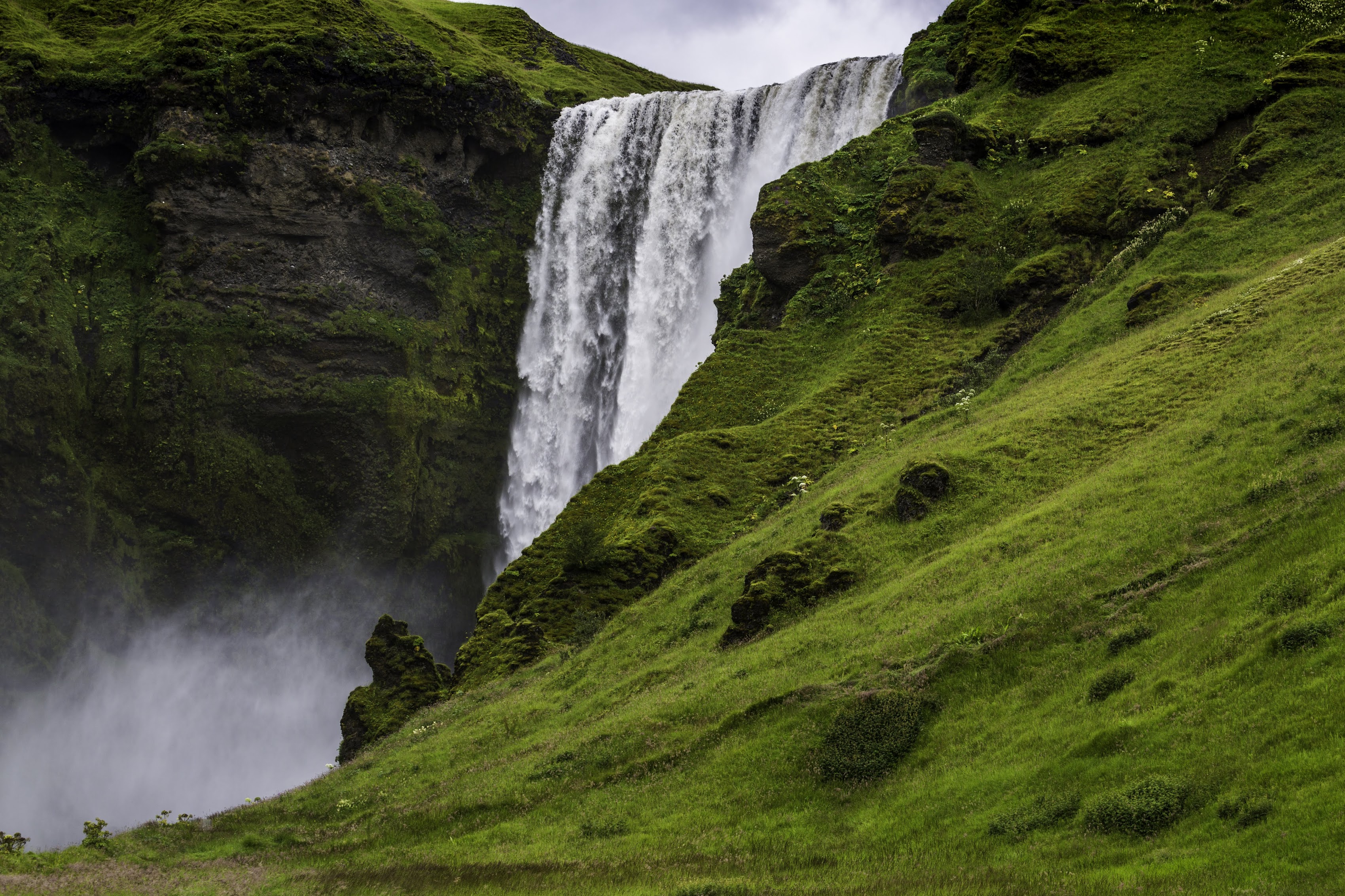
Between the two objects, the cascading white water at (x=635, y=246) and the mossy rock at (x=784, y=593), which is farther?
the cascading white water at (x=635, y=246)

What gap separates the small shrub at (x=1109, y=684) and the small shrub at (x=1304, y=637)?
1.93m

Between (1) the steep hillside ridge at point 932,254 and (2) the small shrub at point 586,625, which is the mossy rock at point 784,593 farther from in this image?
(1) the steep hillside ridge at point 932,254

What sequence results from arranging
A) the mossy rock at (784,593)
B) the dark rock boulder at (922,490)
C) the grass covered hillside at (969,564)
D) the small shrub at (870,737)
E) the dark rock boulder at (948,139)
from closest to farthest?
the grass covered hillside at (969,564) → the small shrub at (870,737) → the mossy rock at (784,593) → the dark rock boulder at (922,490) → the dark rock boulder at (948,139)

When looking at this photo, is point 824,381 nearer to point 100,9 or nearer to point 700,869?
point 700,869

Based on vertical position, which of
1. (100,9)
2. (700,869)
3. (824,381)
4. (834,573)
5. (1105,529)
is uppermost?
(100,9)

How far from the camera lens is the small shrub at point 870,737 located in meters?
14.3

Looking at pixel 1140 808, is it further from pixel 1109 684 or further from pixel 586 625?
pixel 586 625

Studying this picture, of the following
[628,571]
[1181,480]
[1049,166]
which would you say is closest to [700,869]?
[1181,480]

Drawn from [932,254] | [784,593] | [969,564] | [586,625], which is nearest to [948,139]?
[932,254]

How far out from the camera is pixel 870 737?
14.7 m

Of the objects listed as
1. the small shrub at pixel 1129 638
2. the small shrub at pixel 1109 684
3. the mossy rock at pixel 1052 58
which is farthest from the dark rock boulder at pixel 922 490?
the mossy rock at pixel 1052 58

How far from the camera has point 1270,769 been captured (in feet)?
30.8

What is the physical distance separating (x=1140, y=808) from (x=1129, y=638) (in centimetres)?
429

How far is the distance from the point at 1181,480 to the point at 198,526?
181ft
